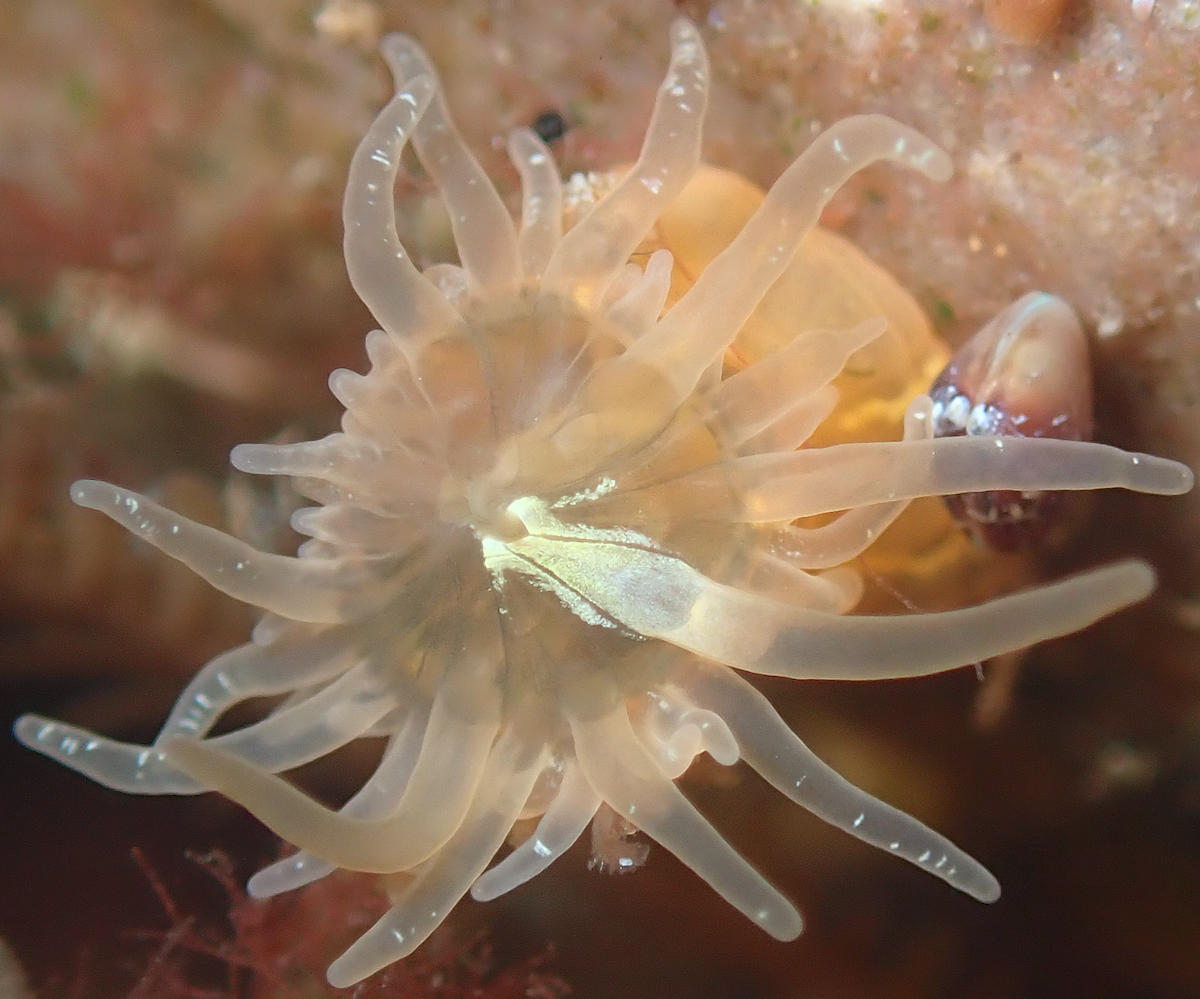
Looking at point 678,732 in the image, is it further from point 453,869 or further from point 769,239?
point 769,239

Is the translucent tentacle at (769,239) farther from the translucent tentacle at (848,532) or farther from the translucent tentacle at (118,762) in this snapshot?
the translucent tentacle at (118,762)

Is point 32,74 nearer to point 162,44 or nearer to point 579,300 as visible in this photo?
point 162,44

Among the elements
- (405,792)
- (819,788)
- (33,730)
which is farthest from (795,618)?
(33,730)

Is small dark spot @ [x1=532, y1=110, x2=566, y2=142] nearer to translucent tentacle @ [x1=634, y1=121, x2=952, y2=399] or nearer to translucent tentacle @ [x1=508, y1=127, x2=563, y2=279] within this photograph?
translucent tentacle @ [x1=508, y1=127, x2=563, y2=279]

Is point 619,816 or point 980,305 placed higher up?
point 980,305

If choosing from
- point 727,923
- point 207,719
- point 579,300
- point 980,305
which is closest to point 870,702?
point 727,923
